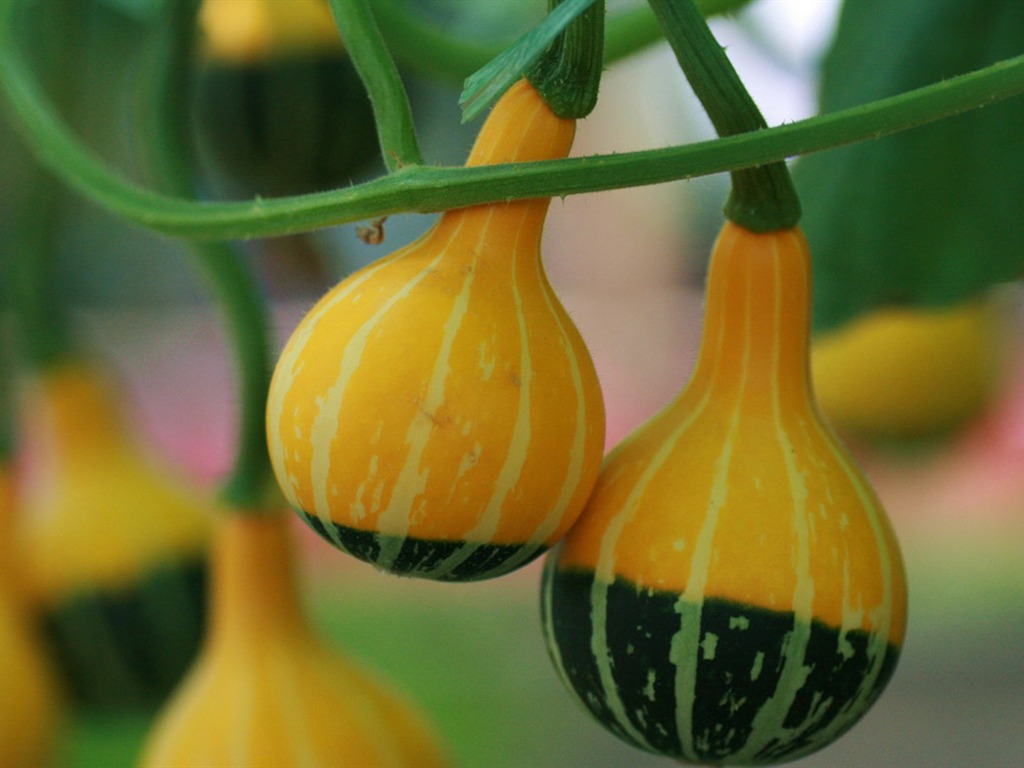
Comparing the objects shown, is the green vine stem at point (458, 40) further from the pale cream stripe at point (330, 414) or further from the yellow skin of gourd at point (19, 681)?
the yellow skin of gourd at point (19, 681)

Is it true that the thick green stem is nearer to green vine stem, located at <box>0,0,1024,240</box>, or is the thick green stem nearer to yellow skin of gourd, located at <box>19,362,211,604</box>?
yellow skin of gourd, located at <box>19,362,211,604</box>

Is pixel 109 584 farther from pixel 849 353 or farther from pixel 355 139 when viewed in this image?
pixel 849 353

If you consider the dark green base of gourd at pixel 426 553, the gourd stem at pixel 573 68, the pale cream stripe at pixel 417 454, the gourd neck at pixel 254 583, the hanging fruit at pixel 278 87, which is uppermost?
the hanging fruit at pixel 278 87

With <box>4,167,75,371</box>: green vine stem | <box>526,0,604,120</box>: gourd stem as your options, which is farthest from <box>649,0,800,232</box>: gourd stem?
<box>4,167,75,371</box>: green vine stem

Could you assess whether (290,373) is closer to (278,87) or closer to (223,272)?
(223,272)

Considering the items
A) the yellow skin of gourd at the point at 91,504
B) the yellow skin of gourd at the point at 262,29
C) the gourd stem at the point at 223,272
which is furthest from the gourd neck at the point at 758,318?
the yellow skin of gourd at the point at 91,504

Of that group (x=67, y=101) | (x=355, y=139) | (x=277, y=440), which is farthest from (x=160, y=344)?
(x=277, y=440)
